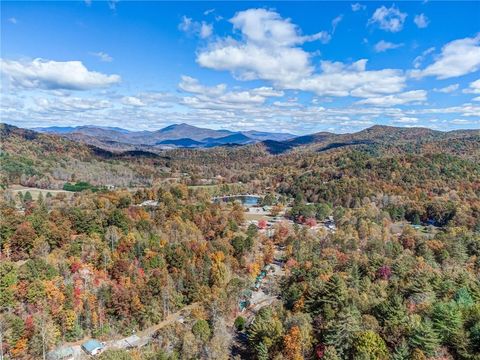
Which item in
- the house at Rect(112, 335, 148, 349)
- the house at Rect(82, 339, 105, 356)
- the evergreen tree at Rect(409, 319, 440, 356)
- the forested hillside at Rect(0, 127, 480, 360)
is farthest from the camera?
the house at Rect(112, 335, 148, 349)

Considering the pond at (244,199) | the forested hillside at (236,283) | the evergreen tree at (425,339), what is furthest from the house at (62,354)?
the pond at (244,199)

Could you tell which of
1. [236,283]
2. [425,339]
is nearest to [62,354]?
[236,283]

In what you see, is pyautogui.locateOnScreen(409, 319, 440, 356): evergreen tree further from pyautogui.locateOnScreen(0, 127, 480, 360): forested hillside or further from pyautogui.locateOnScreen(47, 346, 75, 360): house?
pyautogui.locateOnScreen(47, 346, 75, 360): house

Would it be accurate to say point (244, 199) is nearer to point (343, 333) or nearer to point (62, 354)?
point (62, 354)

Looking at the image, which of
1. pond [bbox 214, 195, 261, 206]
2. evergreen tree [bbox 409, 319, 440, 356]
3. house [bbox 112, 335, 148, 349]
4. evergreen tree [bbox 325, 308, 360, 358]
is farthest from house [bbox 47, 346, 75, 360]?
pond [bbox 214, 195, 261, 206]

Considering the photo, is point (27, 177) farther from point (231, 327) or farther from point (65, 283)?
point (231, 327)

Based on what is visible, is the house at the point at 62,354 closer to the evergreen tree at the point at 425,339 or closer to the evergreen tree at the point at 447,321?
the evergreen tree at the point at 425,339
